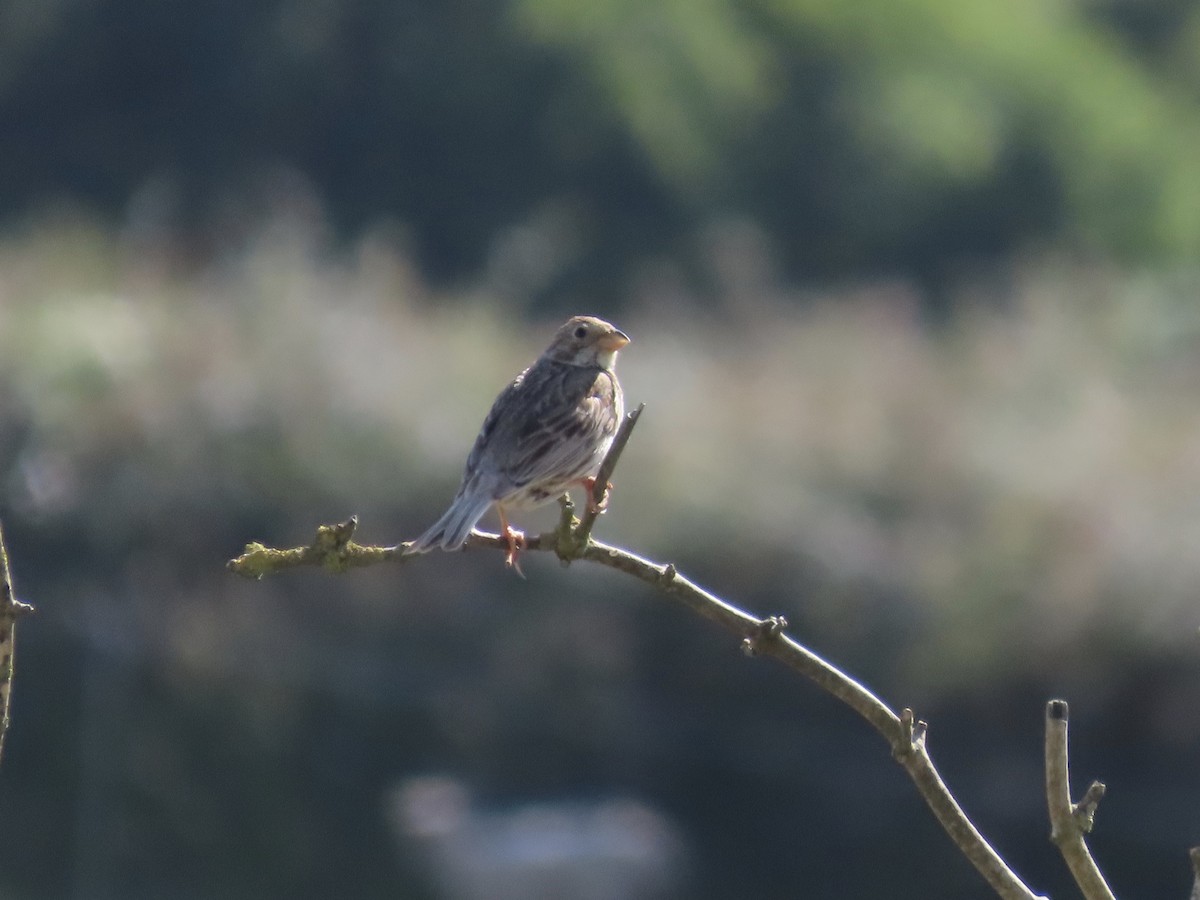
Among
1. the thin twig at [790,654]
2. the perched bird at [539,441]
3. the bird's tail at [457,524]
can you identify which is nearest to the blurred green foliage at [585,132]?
the perched bird at [539,441]

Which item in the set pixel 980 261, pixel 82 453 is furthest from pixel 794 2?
pixel 82 453

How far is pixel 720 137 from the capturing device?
1895 centimetres

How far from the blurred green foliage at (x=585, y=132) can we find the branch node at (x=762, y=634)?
15.4 meters

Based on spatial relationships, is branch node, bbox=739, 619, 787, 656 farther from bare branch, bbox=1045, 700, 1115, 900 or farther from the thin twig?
bare branch, bbox=1045, 700, 1115, 900

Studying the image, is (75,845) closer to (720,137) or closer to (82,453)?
(82,453)

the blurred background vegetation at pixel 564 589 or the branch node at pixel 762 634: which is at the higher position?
the blurred background vegetation at pixel 564 589

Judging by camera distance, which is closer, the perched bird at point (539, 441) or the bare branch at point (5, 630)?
the bare branch at point (5, 630)

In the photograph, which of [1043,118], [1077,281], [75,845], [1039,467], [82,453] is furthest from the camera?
[1043,118]

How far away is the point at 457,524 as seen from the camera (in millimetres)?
3764

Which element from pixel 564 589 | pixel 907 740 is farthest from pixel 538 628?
pixel 907 740

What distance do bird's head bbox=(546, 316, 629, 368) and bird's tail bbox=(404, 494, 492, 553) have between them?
961 mm

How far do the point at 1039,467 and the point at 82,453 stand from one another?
4.77 meters

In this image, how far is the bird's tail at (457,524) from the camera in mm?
3445

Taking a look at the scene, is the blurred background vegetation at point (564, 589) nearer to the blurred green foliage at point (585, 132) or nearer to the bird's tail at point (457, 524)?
the bird's tail at point (457, 524)
